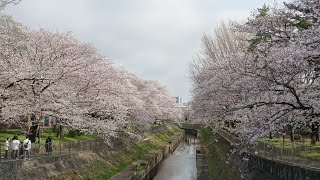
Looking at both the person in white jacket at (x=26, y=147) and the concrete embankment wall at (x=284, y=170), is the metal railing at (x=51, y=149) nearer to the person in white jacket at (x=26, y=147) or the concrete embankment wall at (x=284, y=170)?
the person in white jacket at (x=26, y=147)

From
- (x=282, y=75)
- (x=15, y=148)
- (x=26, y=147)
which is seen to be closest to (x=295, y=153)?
(x=282, y=75)

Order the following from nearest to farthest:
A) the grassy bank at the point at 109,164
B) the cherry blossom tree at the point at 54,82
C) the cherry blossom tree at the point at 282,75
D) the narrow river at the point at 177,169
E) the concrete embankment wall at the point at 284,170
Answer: the cherry blossom tree at the point at 282,75 < the concrete embankment wall at the point at 284,170 < the cherry blossom tree at the point at 54,82 < the grassy bank at the point at 109,164 < the narrow river at the point at 177,169

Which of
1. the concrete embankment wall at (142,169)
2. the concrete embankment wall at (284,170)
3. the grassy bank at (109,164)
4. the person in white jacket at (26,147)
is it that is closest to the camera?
the concrete embankment wall at (284,170)

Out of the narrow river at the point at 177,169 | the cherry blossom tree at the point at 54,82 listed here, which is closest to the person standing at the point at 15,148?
the cherry blossom tree at the point at 54,82

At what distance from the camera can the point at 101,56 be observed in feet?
105

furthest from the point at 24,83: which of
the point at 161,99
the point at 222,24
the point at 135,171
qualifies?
the point at 161,99

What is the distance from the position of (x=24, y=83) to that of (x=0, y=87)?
3041 mm

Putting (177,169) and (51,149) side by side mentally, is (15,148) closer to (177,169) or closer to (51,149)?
(51,149)

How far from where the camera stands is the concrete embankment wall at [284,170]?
14314 millimetres

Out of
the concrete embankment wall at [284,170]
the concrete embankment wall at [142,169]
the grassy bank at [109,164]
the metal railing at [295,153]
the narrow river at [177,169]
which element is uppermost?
the metal railing at [295,153]

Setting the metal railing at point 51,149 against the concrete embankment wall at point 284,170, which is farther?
the metal railing at point 51,149

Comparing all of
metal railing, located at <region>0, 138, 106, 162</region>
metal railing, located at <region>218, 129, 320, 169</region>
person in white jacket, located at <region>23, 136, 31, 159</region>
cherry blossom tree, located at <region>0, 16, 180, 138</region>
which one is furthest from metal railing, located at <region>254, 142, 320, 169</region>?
person in white jacket, located at <region>23, 136, 31, 159</region>

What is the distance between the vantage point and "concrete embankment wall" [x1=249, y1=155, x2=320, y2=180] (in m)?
14.3

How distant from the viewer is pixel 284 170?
17078mm
